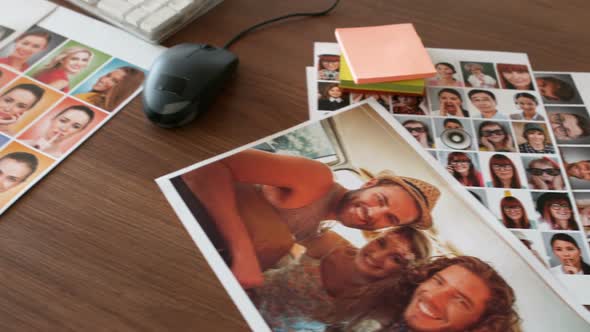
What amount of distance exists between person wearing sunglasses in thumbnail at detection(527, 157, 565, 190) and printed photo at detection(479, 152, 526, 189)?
0.04 ft

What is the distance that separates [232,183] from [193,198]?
0.04 m

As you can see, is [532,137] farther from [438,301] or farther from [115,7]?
[115,7]

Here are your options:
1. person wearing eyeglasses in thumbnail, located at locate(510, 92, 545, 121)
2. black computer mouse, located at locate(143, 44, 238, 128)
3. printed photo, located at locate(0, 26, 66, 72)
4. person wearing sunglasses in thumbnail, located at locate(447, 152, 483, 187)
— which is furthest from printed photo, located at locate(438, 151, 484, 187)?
printed photo, located at locate(0, 26, 66, 72)

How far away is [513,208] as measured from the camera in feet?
2.10

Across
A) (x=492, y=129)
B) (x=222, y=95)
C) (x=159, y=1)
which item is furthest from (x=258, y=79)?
(x=492, y=129)

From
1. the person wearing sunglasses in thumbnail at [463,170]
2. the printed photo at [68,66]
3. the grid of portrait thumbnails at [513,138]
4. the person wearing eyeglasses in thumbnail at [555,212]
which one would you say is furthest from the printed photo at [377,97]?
the printed photo at [68,66]

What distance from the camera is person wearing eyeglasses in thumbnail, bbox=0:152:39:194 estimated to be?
2.03 ft

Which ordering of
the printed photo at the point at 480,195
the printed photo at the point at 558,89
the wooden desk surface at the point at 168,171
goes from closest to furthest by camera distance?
the wooden desk surface at the point at 168,171, the printed photo at the point at 480,195, the printed photo at the point at 558,89

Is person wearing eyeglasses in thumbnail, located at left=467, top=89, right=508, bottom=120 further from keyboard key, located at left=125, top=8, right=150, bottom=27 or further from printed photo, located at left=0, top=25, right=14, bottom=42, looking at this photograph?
printed photo, located at left=0, top=25, right=14, bottom=42

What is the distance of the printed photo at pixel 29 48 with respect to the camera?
0.74 metres

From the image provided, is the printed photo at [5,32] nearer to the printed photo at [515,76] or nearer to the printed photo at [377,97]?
the printed photo at [377,97]

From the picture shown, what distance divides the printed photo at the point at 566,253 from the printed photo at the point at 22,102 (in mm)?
557

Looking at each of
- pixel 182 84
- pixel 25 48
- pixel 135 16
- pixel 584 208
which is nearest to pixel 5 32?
pixel 25 48

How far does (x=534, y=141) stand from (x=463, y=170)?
110mm
